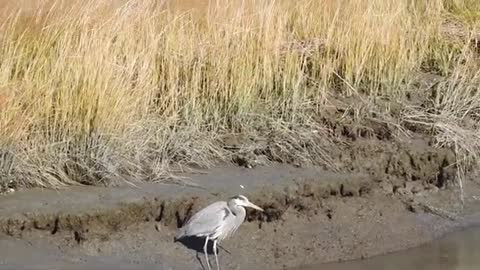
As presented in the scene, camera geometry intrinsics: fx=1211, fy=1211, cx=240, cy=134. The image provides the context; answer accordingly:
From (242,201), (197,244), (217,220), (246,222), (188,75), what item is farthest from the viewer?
(188,75)

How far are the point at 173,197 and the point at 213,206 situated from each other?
69 cm

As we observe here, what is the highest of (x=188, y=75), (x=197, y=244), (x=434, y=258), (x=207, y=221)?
(x=188, y=75)

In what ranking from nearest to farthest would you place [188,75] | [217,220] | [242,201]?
1. [217,220]
2. [242,201]
3. [188,75]

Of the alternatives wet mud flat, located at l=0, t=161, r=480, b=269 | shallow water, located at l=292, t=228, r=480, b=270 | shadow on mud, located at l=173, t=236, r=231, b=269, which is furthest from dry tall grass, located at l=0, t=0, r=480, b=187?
shallow water, located at l=292, t=228, r=480, b=270

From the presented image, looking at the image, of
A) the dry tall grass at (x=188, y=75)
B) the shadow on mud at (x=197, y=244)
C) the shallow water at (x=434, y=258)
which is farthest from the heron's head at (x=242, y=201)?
the dry tall grass at (x=188, y=75)

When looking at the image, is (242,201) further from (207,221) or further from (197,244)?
(197,244)

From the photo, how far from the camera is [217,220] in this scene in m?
8.02

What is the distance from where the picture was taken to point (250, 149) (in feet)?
31.7

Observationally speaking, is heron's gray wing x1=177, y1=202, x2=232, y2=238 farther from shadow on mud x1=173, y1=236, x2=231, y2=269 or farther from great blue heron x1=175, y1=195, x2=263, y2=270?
shadow on mud x1=173, y1=236, x2=231, y2=269

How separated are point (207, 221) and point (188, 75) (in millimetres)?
2433

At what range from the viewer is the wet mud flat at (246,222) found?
27.2 ft

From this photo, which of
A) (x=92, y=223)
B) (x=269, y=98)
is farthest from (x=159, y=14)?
(x=92, y=223)

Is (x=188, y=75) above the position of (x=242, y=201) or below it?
above

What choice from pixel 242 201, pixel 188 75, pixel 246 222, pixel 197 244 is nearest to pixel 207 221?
pixel 242 201
